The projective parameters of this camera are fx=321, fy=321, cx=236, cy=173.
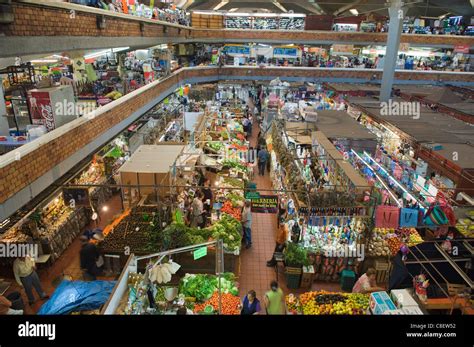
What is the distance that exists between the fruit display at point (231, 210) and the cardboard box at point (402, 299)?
192 inches

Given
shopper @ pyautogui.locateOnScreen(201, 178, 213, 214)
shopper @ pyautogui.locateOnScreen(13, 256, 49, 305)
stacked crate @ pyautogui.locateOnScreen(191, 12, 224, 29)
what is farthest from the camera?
stacked crate @ pyautogui.locateOnScreen(191, 12, 224, 29)

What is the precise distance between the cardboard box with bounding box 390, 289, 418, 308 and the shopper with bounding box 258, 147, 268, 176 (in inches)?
391

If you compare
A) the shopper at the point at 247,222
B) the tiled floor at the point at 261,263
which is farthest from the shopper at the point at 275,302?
the shopper at the point at 247,222

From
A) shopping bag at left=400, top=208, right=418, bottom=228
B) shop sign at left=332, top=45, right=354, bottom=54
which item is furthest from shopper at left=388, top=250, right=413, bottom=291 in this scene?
shop sign at left=332, top=45, right=354, bottom=54

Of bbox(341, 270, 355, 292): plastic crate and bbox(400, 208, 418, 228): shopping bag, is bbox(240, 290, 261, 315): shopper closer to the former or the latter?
bbox(341, 270, 355, 292): plastic crate

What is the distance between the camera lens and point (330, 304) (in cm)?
663

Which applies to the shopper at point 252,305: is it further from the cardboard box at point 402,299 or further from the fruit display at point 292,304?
the cardboard box at point 402,299

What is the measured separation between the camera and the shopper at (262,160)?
15.4m

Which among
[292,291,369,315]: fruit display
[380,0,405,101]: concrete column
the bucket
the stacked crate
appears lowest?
the bucket

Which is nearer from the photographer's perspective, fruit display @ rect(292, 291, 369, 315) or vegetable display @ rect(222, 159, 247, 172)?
fruit display @ rect(292, 291, 369, 315)

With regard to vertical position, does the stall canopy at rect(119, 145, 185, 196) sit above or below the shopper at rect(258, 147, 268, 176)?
above

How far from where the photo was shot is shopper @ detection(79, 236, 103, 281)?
7711mm
